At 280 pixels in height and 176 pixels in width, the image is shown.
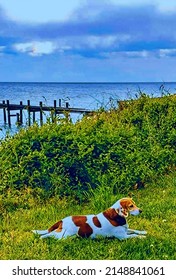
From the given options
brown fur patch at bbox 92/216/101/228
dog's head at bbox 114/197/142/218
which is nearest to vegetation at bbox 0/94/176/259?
brown fur patch at bbox 92/216/101/228

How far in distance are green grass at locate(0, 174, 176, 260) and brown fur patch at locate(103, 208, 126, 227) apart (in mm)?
135

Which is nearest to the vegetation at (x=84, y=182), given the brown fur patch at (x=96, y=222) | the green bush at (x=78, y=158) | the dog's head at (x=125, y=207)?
the green bush at (x=78, y=158)

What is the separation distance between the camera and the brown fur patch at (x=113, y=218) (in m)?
Answer: 4.21

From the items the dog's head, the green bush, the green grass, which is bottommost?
the green grass

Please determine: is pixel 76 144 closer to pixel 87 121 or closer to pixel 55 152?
pixel 55 152

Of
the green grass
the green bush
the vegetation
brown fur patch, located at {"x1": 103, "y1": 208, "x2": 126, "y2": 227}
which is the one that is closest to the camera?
the green grass

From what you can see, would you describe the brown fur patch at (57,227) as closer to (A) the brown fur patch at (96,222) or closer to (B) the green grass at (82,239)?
(B) the green grass at (82,239)

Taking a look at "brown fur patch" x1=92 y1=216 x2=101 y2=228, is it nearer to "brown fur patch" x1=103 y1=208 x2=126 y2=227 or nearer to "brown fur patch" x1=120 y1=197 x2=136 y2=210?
"brown fur patch" x1=103 y1=208 x2=126 y2=227

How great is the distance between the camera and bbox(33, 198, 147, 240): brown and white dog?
422 centimetres

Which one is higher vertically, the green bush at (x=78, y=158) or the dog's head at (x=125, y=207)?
the green bush at (x=78, y=158)

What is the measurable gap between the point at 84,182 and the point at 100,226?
1.46 metres

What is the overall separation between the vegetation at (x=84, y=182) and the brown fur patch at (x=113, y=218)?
0.15m

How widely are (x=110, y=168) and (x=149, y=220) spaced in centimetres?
120
